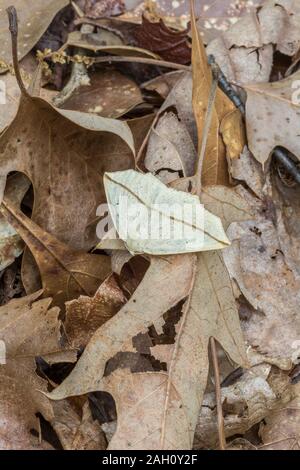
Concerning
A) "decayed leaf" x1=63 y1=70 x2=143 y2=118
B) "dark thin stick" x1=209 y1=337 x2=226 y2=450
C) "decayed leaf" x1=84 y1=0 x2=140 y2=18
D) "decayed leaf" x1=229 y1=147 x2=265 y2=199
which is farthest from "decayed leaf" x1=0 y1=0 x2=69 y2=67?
"dark thin stick" x1=209 y1=337 x2=226 y2=450

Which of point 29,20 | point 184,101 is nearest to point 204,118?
point 184,101

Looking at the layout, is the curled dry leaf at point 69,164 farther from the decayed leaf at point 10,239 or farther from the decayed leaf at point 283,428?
the decayed leaf at point 283,428

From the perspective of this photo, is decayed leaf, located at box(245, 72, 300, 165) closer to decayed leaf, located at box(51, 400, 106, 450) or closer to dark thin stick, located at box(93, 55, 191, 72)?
dark thin stick, located at box(93, 55, 191, 72)

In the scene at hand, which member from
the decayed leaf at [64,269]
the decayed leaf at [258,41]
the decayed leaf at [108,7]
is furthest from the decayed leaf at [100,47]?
the decayed leaf at [64,269]

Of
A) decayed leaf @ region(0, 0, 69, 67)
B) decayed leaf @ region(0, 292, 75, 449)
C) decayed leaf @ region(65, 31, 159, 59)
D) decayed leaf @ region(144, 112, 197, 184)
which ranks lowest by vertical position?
decayed leaf @ region(0, 292, 75, 449)

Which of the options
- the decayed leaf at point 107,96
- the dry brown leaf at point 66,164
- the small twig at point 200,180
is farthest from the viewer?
the decayed leaf at point 107,96

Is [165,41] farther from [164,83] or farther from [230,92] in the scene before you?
[230,92]

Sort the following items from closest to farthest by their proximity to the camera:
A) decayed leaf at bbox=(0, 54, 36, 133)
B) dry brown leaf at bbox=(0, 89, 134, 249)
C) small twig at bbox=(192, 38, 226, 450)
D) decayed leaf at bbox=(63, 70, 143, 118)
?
small twig at bbox=(192, 38, 226, 450) → dry brown leaf at bbox=(0, 89, 134, 249) → decayed leaf at bbox=(0, 54, 36, 133) → decayed leaf at bbox=(63, 70, 143, 118)

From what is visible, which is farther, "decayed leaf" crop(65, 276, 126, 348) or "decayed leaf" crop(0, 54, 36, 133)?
"decayed leaf" crop(0, 54, 36, 133)
